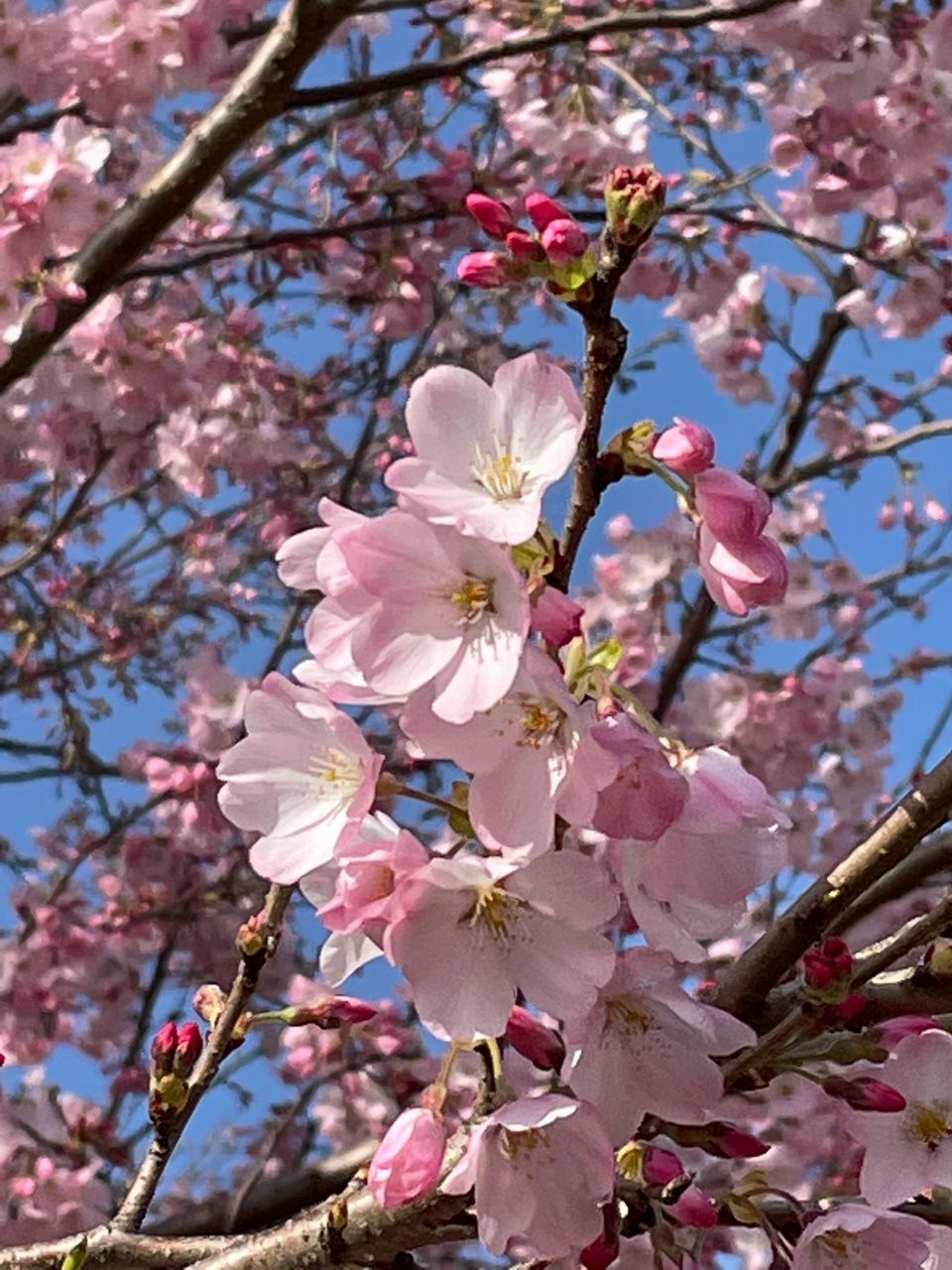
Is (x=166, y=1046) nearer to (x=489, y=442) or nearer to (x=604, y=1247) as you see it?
(x=604, y=1247)

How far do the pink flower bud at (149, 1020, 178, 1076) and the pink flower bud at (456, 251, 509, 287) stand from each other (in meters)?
0.72

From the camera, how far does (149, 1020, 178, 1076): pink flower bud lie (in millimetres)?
1143

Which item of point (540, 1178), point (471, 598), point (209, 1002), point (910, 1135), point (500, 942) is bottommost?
point (910, 1135)

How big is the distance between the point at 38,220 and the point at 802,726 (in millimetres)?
2949

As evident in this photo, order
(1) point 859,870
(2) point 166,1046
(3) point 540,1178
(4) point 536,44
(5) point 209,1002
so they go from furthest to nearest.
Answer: (4) point 536,44 < (5) point 209,1002 < (2) point 166,1046 < (1) point 859,870 < (3) point 540,1178

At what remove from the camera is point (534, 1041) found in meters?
0.97

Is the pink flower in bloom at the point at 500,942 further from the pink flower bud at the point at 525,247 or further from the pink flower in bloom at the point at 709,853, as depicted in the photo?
the pink flower bud at the point at 525,247

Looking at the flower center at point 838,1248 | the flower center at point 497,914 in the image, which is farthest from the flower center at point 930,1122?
the flower center at point 497,914

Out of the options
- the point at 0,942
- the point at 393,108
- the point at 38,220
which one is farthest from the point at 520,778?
the point at 393,108

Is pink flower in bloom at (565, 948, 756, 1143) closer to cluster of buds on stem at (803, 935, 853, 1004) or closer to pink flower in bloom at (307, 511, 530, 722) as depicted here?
cluster of buds on stem at (803, 935, 853, 1004)

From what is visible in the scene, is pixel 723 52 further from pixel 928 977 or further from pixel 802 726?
pixel 928 977

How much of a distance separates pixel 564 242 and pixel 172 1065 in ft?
2.67

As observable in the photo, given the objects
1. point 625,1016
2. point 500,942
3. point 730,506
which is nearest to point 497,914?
point 500,942

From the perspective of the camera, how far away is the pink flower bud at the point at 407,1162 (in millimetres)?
927
